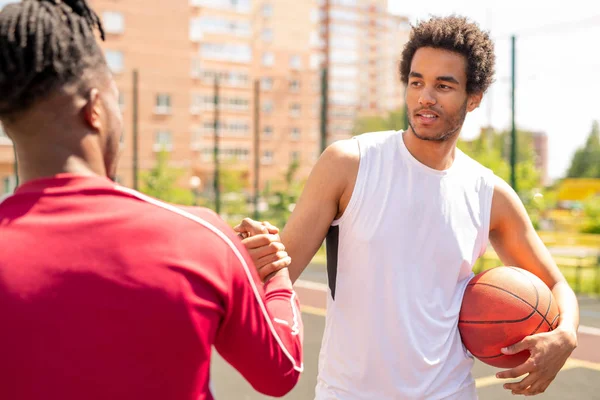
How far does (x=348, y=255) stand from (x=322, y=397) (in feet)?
1.57

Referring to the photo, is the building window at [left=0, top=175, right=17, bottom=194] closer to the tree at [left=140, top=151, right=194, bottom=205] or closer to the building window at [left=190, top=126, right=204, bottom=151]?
the tree at [left=140, top=151, right=194, bottom=205]

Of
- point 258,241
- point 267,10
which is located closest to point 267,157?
point 267,10

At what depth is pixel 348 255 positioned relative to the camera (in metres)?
2.49

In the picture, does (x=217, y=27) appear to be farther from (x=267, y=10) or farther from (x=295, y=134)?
(x=295, y=134)

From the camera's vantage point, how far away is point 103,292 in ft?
4.13

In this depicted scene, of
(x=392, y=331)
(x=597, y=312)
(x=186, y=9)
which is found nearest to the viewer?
(x=392, y=331)

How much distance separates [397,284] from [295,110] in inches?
2749

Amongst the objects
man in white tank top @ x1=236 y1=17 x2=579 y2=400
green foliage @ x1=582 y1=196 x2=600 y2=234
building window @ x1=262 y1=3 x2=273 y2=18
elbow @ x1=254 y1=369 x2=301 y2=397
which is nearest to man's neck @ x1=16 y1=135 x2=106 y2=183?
elbow @ x1=254 y1=369 x2=301 y2=397

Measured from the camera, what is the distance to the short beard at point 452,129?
265 cm

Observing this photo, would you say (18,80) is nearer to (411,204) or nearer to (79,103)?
(79,103)

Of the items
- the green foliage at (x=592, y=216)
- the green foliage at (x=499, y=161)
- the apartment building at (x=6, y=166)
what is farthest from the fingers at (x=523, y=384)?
the apartment building at (x=6, y=166)

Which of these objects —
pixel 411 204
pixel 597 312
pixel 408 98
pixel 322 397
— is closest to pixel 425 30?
pixel 408 98

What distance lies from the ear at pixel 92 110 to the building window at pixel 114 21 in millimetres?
54817

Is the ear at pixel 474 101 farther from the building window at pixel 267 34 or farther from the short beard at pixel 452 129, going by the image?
the building window at pixel 267 34
